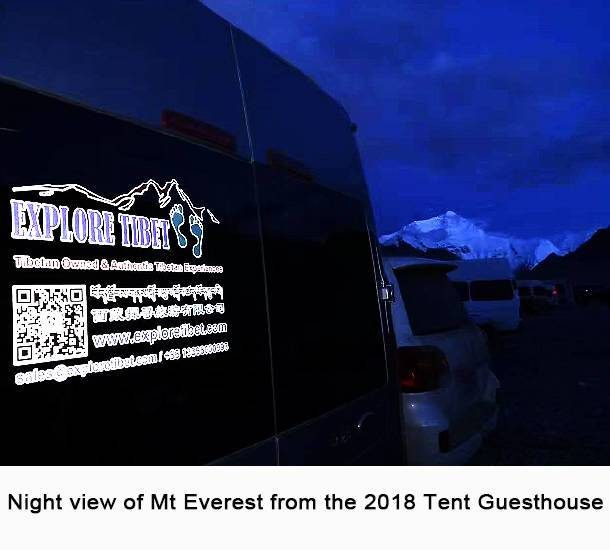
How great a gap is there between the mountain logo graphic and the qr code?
251 millimetres

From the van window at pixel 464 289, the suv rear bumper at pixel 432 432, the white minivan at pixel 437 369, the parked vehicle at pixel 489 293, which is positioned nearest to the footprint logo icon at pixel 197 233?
the white minivan at pixel 437 369

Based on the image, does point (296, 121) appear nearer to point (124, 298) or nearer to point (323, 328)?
point (323, 328)

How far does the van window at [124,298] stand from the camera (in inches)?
58.6

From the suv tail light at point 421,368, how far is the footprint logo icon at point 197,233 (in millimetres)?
2378

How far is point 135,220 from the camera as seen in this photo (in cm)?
176

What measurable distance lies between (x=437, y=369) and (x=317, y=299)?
183 cm

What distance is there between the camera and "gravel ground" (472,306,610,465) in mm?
6500

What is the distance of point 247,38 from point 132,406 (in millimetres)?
1512

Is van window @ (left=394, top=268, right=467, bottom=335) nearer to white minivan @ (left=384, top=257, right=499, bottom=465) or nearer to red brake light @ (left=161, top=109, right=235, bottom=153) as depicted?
white minivan @ (left=384, top=257, right=499, bottom=465)

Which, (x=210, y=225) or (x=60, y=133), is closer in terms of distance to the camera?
(x=60, y=133)

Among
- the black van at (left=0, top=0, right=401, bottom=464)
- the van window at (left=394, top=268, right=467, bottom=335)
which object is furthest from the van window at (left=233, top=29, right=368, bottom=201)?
the van window at (left=394, top=268, right=467, bottom=335)

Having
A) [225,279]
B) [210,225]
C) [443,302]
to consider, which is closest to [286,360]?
[225,279]

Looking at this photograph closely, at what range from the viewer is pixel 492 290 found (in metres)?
21.6
